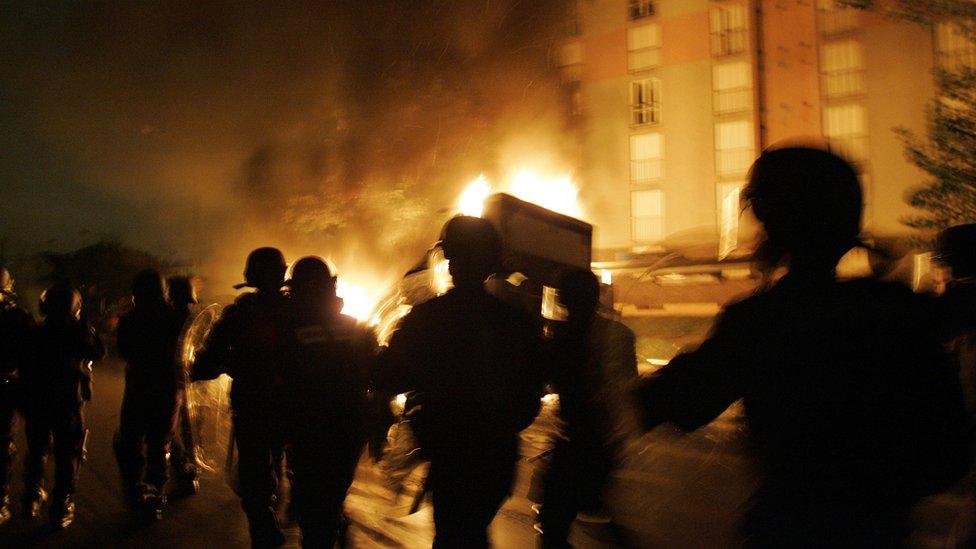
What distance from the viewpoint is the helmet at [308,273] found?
364cm

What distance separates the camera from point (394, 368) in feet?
8.46

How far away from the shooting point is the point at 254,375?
11.9ft

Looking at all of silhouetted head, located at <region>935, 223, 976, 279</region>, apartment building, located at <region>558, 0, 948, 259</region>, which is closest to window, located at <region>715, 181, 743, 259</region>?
silhouetted head, located at <region>935, 223, 976, 279</region>

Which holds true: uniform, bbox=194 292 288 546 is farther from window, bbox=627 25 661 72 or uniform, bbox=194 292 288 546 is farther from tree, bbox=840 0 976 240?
window, bbox=627 25 661 72

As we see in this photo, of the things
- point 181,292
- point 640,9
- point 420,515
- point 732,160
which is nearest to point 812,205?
point 420,515

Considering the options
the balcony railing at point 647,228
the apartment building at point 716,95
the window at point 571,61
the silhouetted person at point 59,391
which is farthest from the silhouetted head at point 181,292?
the window at point 571,61

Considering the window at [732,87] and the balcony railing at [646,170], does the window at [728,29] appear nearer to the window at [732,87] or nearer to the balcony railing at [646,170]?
the window at [732,87]

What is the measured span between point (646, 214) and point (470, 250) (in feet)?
83.6

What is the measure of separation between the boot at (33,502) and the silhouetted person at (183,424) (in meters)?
1.03

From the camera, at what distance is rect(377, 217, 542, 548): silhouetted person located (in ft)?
7.98

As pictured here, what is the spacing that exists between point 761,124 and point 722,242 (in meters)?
25.6

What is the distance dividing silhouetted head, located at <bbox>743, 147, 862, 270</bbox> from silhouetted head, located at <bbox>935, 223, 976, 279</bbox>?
5.47 ft

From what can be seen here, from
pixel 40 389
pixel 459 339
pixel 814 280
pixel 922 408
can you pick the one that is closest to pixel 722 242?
pixel 814 280

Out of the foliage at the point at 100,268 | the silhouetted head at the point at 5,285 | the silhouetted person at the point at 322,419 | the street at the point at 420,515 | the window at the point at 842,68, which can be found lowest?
the foliage at the point at 100,268
